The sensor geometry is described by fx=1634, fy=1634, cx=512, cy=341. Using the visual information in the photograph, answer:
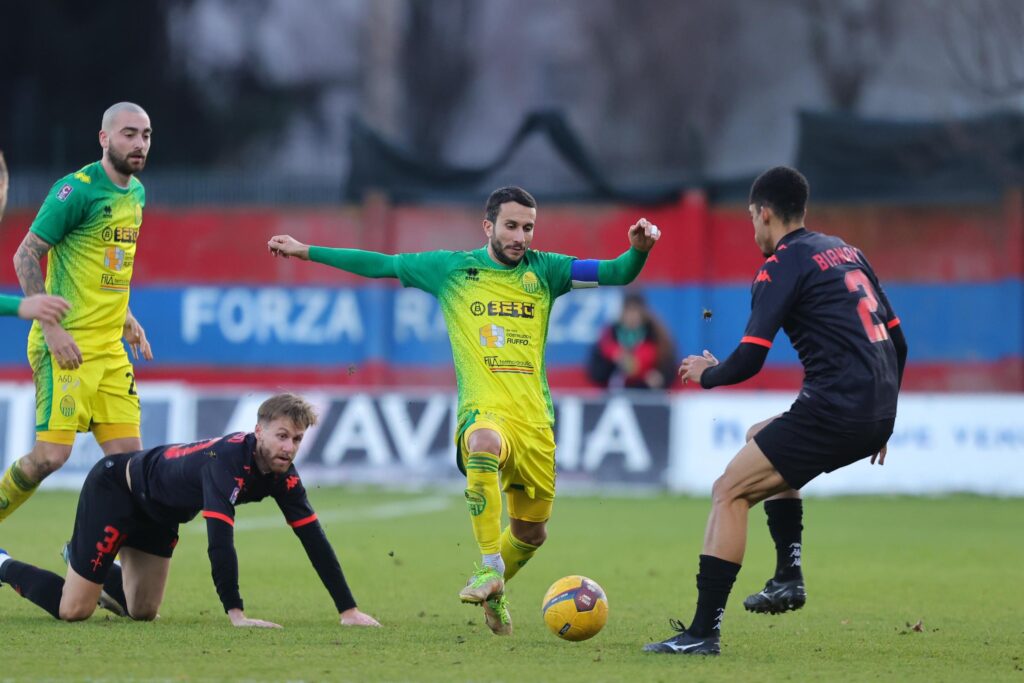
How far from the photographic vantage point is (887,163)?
66.0 feet

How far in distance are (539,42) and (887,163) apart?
30.7m

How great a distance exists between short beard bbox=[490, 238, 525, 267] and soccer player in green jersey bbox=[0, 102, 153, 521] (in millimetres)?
2137

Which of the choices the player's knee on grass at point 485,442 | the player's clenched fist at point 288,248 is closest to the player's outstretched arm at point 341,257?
the player's clenched fist at point 288,248

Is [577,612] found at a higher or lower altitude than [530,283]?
lower

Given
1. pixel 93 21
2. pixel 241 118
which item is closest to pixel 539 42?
pixel 241 118

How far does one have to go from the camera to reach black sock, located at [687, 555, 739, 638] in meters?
7.56

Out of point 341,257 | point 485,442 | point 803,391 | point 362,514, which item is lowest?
point 362,514

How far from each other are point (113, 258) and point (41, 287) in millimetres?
563

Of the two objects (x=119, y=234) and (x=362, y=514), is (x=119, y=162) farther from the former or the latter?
(x=362, y=514)

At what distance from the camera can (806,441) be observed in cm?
766

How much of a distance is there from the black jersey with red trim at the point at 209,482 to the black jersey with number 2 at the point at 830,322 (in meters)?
2.35

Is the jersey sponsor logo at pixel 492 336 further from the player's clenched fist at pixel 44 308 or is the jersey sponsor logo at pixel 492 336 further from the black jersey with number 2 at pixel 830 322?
the player's clenched fist at pixel 44 308

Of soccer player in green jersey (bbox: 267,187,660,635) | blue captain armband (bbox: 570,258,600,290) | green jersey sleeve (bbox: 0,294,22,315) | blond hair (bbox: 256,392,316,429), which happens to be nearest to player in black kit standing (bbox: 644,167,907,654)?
soccer player in green jersey (bbox: 267,187,660,635)

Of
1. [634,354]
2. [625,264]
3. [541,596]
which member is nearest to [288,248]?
[625,264]
